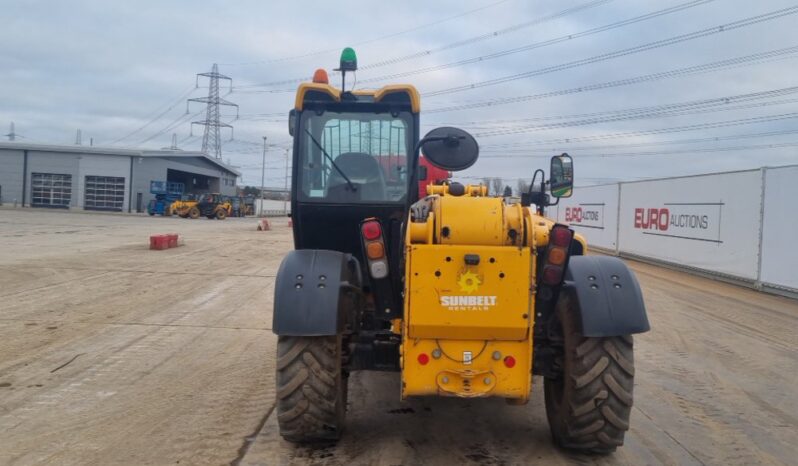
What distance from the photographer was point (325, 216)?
5254mm

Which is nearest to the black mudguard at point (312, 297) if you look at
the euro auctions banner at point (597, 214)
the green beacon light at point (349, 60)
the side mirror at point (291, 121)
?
the side mirror at point (291, 121)

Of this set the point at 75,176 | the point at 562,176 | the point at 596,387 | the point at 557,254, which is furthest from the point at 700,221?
the point at 75,176

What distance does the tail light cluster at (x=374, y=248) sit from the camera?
14.0 ft

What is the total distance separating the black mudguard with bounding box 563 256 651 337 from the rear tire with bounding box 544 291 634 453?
11cm

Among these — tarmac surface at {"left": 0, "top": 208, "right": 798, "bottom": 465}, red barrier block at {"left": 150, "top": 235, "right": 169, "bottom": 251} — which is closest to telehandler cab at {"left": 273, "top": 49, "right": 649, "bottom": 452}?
tarmac surface at {"left": 0, "top": 208, "right": 798, "bottom": 465}

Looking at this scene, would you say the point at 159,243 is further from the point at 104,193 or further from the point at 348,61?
the point at 104,193

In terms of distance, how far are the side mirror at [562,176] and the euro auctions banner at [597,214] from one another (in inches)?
788

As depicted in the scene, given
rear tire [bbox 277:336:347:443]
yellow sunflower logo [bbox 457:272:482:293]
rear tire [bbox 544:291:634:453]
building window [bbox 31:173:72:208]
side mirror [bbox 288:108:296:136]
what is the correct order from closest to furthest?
1. yellow sunflower logo [bbox 457:272:482:293]
2. rear tire [bbox 544:291:634:453]
3. rear tire [bbox 277:336:347:443]
4. side mirror [bbox 288:108:296:136]
5. building window [bbox 31:173:72:208]

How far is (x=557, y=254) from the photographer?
410cm

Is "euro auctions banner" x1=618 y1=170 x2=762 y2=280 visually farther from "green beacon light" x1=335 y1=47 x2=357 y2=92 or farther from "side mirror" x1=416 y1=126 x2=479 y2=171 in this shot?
"side mirror" x1=416 y1=126 x2=479 y2=171

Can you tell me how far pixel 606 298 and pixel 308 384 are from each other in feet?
6.90

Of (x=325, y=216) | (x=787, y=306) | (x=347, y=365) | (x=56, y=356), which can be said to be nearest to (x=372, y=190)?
(x=325, y=216)

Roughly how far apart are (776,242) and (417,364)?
12.4m

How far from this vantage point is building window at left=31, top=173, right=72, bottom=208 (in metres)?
56.4
